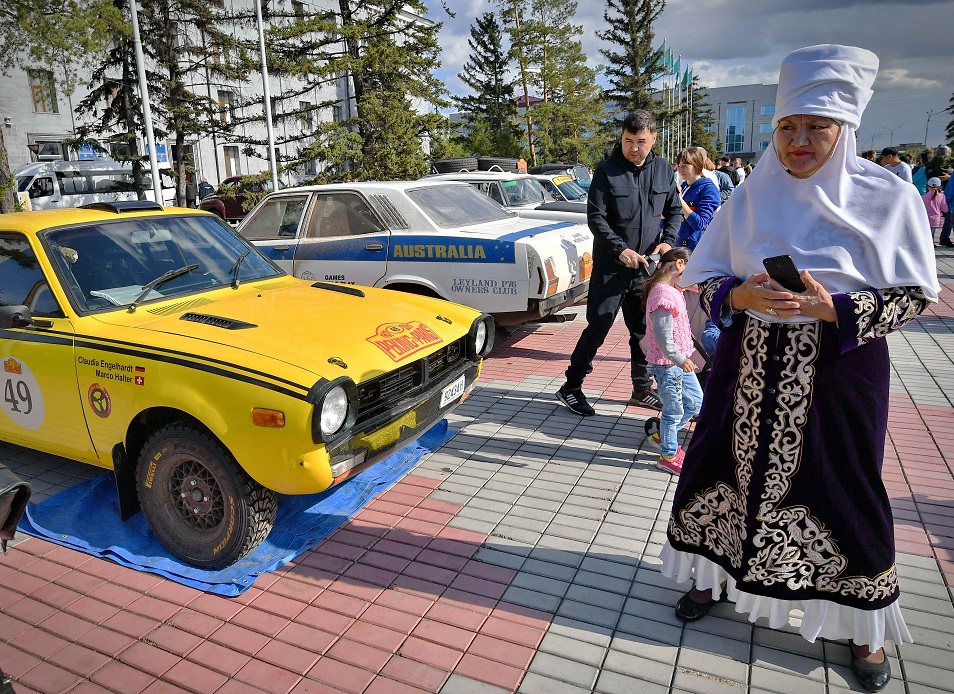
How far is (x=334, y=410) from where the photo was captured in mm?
3188

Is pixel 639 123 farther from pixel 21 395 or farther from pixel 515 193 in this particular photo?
pixel 515 193

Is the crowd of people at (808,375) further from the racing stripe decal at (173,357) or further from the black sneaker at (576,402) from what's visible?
the black sneaker at (576,402)

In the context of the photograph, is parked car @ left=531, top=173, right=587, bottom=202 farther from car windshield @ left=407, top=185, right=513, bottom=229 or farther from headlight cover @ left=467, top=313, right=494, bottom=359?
headlight cover @ left=467, top=313, right=494, bottom=359

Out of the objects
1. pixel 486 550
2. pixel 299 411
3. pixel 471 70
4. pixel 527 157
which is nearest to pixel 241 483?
pixel 299 411

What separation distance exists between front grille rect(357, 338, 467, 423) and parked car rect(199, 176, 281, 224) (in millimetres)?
18804

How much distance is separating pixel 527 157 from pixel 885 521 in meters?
38.1

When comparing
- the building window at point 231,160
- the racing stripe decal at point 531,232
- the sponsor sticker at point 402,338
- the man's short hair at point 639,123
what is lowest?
the sponsor sticker at point 402,338

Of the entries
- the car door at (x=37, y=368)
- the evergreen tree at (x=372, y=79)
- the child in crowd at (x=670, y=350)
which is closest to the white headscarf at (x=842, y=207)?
the child in crowd at (x=670, y=350)

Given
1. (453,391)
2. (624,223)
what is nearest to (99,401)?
(453,391)

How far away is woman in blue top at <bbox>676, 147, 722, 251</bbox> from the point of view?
634 cm

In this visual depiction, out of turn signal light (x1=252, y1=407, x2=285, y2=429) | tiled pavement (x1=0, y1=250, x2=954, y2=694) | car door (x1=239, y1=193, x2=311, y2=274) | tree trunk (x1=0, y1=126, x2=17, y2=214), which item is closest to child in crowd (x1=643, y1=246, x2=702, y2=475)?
tiled pavement (x1=0, y1=250, x2=954, y2=694)

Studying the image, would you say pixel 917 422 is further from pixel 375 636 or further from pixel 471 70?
pixel 471 70

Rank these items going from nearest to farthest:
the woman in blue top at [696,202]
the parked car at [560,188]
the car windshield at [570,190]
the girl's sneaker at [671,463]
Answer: the girl's sneaker at [671,463]
the woman in blue top at [696,202]
the parked car at [560,188]
the car windshield at [570,190]

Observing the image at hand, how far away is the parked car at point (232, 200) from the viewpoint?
72.0ft
